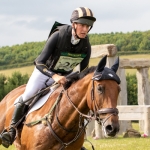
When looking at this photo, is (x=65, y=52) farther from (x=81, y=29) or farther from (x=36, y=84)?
(x=36, y=84)

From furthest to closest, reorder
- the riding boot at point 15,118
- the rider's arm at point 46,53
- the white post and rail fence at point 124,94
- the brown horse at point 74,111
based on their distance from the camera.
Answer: the white post and rail fence at point 124,94 → the riding boot at point 15,118 → the rider's arm at point 46,53 → the brown horse at point 74,111

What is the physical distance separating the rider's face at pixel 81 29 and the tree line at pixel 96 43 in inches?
1117

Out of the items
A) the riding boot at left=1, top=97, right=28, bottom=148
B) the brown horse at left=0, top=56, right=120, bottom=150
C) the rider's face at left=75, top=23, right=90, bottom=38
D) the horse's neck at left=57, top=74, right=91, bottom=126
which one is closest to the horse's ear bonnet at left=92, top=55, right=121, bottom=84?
the brown horse at left=0, top=56, right=120, bottom=150

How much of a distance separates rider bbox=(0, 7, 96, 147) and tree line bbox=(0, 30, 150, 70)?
27.8 meters

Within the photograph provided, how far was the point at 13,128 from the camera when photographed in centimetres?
752

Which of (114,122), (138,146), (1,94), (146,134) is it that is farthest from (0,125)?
(1,94)

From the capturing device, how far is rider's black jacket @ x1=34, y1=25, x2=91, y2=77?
6945 mm

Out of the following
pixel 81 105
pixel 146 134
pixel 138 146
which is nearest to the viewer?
pixel 81 105

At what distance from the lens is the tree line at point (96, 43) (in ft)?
120

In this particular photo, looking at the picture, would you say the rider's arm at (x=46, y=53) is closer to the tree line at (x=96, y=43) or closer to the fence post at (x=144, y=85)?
the fence post at (x=144, y=85)

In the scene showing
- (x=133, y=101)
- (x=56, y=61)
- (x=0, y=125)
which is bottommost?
(x=133, y=101)

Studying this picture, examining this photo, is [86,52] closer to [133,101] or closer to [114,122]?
[114,122]

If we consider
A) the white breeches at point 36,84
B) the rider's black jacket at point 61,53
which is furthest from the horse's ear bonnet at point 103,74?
the white breeches at point 36,84

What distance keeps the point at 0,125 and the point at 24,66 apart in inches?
1319
